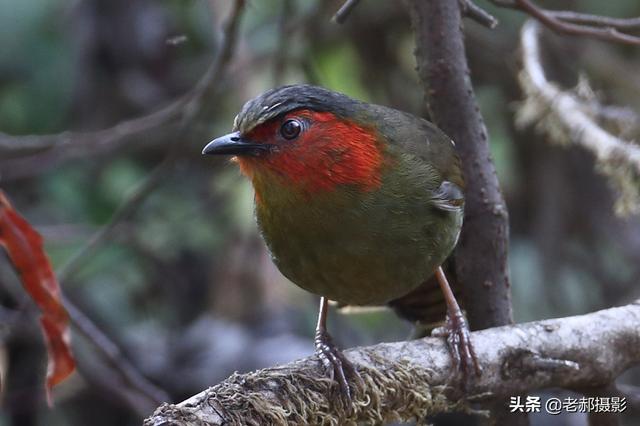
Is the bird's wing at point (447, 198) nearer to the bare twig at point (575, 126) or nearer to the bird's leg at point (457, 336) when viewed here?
the bird's leg at point (457, 336)

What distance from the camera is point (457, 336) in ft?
9.77

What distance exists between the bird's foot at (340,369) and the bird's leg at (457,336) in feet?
1.07

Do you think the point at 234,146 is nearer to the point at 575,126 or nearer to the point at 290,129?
the point at 290,129

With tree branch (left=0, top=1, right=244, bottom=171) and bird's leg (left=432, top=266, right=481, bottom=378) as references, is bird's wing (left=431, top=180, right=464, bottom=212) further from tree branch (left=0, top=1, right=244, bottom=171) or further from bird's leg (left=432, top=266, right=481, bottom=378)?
tree branch (left=0, top=1, right=244, bottom=171)

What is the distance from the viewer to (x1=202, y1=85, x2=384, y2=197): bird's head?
3023 millimetres

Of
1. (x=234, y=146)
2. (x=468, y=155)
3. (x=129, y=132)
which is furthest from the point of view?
(x=129, y=132)

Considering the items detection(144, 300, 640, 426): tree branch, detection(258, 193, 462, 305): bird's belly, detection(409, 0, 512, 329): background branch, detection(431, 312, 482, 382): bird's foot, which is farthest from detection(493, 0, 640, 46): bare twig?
detection(431, 312, 482, 382): bird's foot

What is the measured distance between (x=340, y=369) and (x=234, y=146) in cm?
77

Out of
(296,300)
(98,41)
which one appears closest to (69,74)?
(98,41)

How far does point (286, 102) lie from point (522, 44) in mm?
1450

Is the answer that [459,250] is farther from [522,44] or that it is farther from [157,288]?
[157,288]

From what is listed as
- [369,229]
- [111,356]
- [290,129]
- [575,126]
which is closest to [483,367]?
[369,229]

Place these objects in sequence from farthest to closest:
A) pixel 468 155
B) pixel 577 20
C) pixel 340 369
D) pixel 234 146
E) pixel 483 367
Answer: pixel 468 155 < pixel 577 20 < pixel 234 146 < pixel 483 367 < pixel 340 369

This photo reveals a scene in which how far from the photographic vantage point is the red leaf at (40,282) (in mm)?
2822
